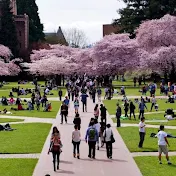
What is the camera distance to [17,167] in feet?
57.8

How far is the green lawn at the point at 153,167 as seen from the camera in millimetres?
16558

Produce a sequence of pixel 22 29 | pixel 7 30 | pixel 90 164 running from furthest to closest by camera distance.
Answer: pixel 22 29 → pixel 7 30 → pixel 90 164

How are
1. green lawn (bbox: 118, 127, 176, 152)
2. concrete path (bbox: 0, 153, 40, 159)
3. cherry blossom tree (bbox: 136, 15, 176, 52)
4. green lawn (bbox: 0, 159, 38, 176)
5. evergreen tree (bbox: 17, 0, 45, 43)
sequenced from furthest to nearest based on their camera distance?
1. evergreen tree (bbox: 17, 0, 45, 43)
2. cherry blossom tree (bbox: 136, 15, 176, 52)
3. green lawn (bbox: 118, 127, 176, 152)
4. concrete path (bbox: 0, 153, 40, 159)
5. green lawn (bbox: 0, 159, 38, 176)

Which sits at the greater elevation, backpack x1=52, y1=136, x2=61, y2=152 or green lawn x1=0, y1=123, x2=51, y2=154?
backpack x1=52, y1=136, x2=61, y2=152

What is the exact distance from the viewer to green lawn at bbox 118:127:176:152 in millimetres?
20906

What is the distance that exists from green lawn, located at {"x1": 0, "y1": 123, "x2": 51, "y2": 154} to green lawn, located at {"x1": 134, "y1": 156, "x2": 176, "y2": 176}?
15.5 feet

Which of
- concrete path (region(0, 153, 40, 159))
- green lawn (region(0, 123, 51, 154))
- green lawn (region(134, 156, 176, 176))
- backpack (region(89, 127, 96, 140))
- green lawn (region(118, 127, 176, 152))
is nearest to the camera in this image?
green lawn (region(134, 156, 176, 176))

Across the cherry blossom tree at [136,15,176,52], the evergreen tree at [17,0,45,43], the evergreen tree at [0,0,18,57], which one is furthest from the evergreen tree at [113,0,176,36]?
the evergreen tree at [17,0,45,43]

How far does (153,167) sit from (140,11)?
225 ft

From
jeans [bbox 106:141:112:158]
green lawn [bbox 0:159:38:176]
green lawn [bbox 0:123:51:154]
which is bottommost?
green lawn [bbox 0:159:38:176]

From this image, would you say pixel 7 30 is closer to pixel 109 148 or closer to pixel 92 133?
pixel 109 148

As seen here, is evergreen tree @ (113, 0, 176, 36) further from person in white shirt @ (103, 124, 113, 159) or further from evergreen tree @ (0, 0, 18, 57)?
person in white shirt @ (103, 124, 113, 159)

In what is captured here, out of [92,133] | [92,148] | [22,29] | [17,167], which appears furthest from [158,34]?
[17,167]

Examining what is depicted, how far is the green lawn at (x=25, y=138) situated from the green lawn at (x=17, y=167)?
1.88 meters
